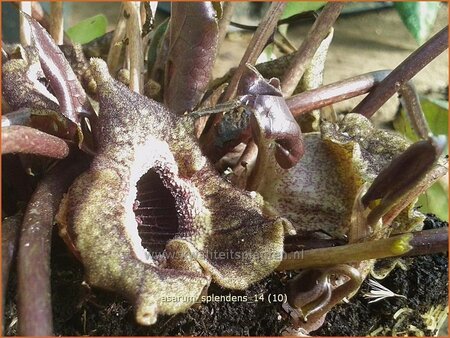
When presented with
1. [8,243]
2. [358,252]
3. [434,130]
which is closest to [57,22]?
[8,243]

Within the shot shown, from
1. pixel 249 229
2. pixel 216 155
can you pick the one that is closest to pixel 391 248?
pixel 249 229

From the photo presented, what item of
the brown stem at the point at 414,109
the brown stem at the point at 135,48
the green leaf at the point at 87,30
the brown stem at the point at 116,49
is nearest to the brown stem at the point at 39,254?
the brown stem at the point at 135,48

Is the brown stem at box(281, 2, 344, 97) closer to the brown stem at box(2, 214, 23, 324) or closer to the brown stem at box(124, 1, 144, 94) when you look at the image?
the brown stem at box(124, 1, 144, 94)

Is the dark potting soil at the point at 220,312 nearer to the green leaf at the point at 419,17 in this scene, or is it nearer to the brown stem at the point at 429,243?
the brown stem at the point at 429,243

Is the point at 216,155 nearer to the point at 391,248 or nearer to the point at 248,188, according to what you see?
the point at 248,188

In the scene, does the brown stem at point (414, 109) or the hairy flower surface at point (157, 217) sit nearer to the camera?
the hairy flower surface at point (157, 217)

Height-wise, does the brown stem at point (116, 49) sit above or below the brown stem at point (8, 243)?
above
